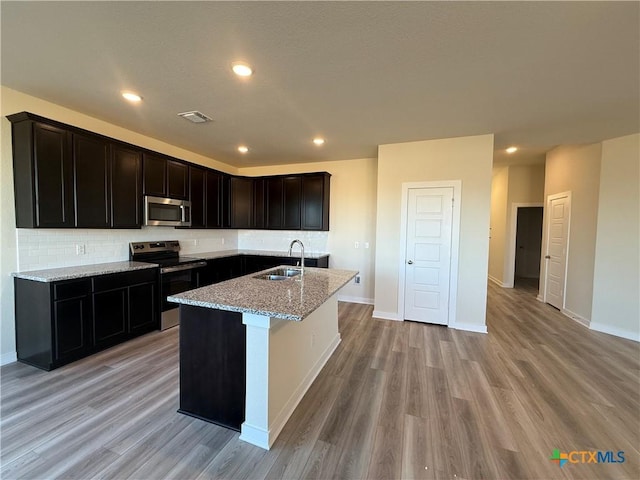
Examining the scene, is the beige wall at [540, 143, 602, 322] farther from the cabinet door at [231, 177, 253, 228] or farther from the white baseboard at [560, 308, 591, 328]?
the cabinet door at [231, 177, 253, 228]

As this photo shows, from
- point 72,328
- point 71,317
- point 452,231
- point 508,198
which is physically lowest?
point 72,328

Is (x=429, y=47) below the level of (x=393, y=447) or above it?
above

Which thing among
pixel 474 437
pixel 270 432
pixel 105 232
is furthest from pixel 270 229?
pixel 474 437

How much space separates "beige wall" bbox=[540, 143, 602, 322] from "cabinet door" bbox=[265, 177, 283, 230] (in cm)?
510

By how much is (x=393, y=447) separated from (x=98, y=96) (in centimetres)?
403

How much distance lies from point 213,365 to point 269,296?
0.65 meters

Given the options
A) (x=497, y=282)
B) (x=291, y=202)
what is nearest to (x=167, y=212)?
(x=291, y=202)

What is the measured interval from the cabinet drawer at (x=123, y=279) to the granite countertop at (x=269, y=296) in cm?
158

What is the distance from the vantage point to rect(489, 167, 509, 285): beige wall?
21.3ft

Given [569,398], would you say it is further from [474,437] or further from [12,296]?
[12,296]

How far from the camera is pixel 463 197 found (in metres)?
3.79

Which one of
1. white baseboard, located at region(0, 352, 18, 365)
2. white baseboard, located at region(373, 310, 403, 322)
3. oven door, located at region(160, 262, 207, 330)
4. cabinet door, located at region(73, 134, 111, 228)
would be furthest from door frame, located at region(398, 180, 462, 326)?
white baseboard, located at region(0, 352, 18, 365)

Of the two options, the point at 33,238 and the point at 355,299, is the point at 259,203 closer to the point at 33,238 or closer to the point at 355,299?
the point at 355,299

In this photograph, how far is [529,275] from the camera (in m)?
8.18
